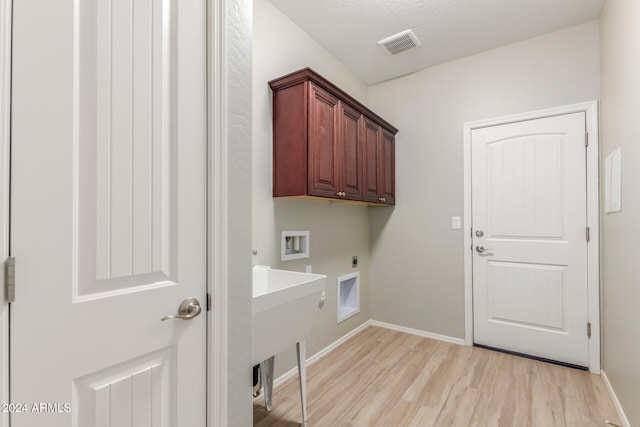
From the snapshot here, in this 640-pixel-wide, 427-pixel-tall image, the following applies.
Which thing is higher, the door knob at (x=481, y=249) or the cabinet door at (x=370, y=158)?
the cabinet door at (x=370, y=158)

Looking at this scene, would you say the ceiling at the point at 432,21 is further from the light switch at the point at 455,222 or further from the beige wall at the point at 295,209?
the light switch at the point at 455,222

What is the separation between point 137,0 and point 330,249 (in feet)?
7.28

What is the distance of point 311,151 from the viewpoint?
6.81 ft

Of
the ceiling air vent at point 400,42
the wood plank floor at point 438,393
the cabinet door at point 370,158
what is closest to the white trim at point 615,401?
the wood plank floor at point 438,393

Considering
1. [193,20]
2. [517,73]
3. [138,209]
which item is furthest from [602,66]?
[138,209]

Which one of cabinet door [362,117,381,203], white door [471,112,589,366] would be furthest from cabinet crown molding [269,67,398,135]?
white door [471,112,589,366]

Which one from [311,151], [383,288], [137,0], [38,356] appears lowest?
[383,288]

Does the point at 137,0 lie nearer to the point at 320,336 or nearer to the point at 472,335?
the point at 320,336

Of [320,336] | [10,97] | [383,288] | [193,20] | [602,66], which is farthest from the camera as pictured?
[383,288]

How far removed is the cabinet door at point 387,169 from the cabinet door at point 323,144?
0.81m

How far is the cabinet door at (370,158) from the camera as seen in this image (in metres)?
2.71

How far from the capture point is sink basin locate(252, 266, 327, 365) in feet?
4.47

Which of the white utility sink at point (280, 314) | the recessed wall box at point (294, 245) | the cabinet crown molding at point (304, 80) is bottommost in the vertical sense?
the white utility sink at point (280, 314)

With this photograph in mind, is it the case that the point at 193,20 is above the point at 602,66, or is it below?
below
